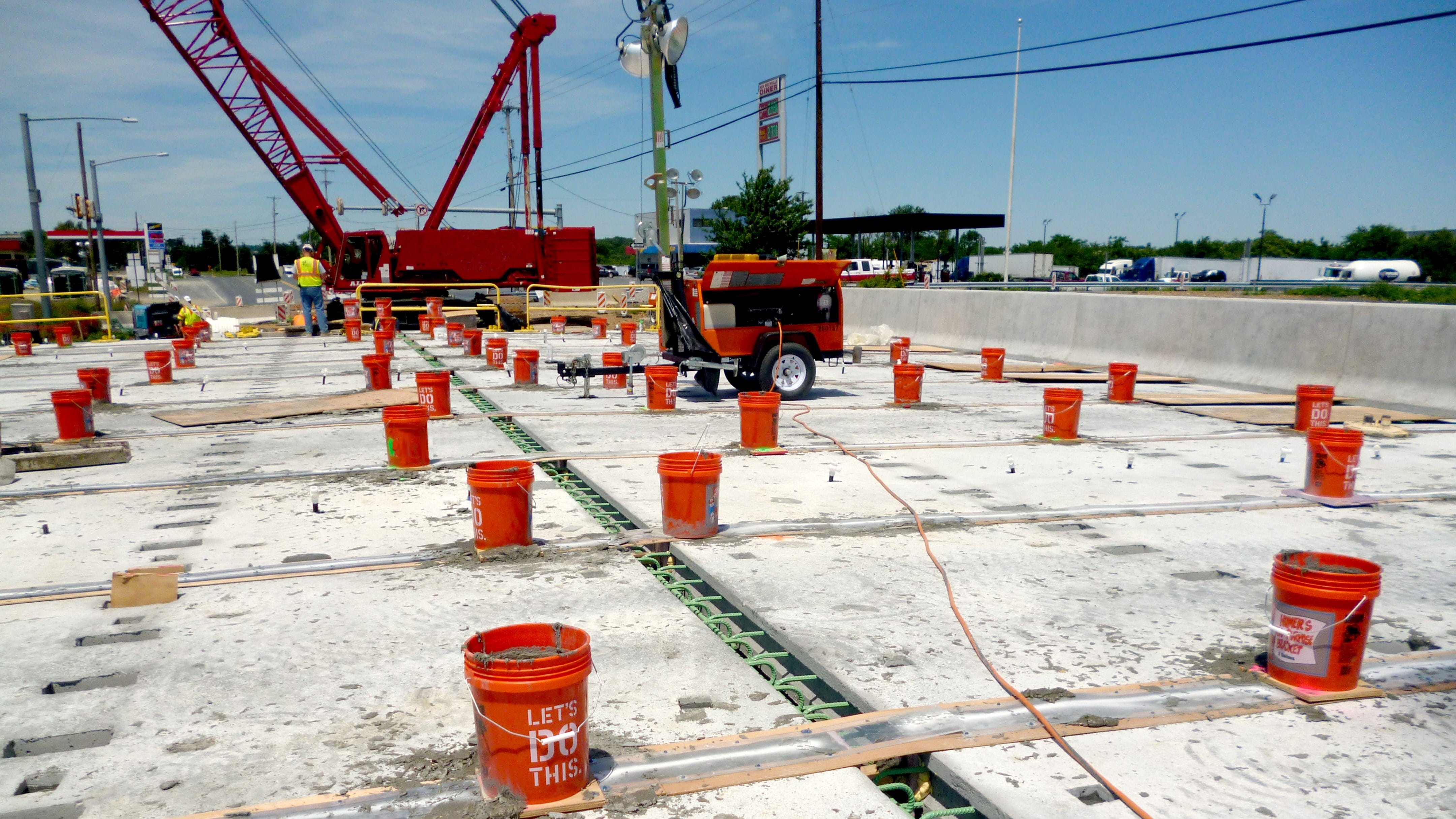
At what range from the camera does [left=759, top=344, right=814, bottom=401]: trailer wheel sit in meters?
11.4

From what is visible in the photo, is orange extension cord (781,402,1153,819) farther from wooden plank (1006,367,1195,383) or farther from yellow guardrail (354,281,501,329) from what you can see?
yellow guardrail (354,281,501,329)

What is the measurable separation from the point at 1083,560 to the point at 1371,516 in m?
2.44

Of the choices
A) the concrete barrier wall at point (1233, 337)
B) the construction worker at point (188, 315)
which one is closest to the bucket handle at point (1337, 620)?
the concrete barrier wall at point (1233, 337)

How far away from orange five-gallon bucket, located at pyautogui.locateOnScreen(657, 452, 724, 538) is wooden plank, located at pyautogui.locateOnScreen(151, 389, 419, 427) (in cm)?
546

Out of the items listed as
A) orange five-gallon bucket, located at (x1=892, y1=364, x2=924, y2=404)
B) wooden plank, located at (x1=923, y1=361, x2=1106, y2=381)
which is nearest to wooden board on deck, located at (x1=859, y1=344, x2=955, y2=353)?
wooden plank, located at (x1=923, y1=361, x2=1106, y2=381)

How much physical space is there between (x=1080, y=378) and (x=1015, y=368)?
1817 mm

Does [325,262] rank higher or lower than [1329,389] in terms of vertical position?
higher

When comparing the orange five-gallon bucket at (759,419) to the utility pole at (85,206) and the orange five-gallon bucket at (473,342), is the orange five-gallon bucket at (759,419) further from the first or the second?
the utility pole at (85,206)

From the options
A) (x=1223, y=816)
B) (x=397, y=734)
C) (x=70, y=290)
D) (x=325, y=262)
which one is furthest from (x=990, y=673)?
(x=70, y=290)

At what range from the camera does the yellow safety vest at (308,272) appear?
22.1 metres

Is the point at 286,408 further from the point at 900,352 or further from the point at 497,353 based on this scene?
the point at 900,352

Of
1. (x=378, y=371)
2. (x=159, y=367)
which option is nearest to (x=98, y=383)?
(x=159, y=367)

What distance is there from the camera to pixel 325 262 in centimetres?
3017

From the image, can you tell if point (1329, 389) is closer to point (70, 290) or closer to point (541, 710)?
point (541, 710)
